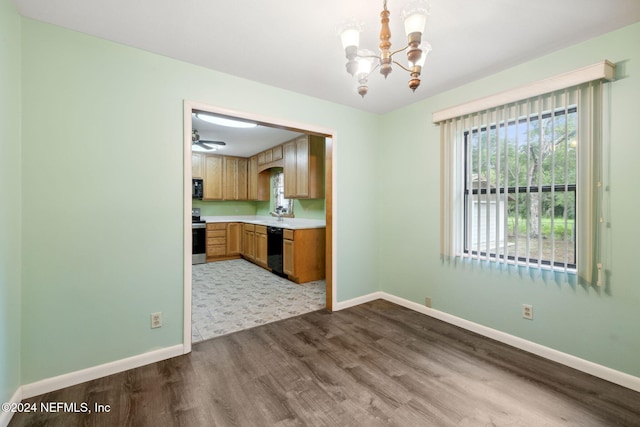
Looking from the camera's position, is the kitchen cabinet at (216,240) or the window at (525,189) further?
the kitchen cabinet at (216,240)

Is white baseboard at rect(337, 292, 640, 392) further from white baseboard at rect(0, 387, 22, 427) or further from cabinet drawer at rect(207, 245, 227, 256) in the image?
cabinet drawer at rect(207, 245, 227, 256)

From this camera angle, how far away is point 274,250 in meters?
4.87

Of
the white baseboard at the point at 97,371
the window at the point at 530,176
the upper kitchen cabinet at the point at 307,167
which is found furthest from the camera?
the upper kitchen cabinet at the point at 307,167

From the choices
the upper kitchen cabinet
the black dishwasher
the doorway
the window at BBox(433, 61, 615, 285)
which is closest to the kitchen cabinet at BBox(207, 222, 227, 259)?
the black dishwasher

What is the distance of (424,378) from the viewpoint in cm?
197

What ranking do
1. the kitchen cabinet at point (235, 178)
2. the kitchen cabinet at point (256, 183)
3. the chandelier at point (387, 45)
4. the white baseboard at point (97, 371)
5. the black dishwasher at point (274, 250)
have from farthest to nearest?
the kitchen cabinet at point (256, 183) < the kitchen cabinet at point (235, 178) < the black dishwasher at point (274, 250) < the white baseboard at point (97, 371) < the chandelier at point (387, 45)

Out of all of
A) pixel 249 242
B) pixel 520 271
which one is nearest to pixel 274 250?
pixel 249 242

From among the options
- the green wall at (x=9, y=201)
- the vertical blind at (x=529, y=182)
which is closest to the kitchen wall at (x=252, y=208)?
the vertical blind at (x=529, y=182)

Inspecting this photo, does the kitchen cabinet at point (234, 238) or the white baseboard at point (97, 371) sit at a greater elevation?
the kitchen cabinet at point (234, 238)

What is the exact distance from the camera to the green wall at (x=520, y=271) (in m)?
1.86

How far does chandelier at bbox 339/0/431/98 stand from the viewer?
4.07 ft

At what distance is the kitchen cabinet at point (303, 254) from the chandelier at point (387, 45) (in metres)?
3.06

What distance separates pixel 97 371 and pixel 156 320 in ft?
1.52

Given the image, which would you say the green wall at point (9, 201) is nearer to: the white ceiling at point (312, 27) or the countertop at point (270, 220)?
the white ceiling at point (312, 27)
